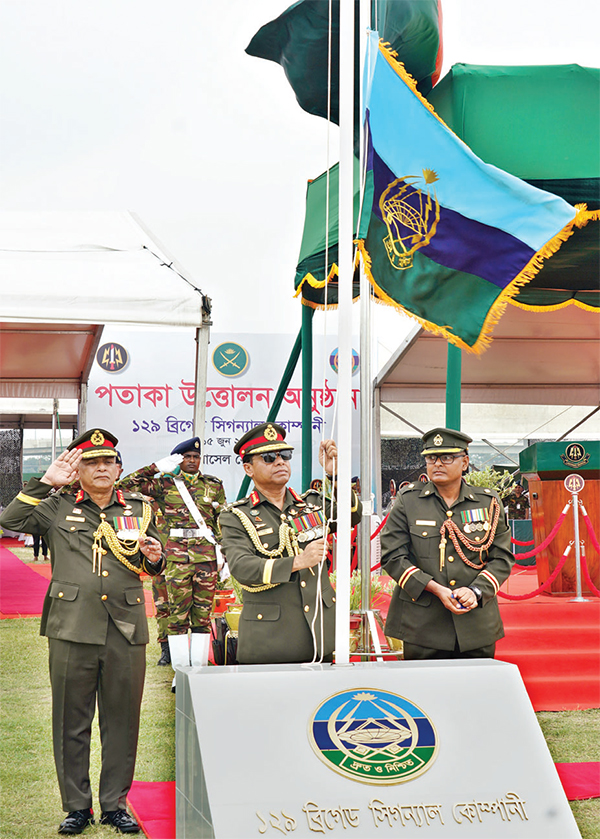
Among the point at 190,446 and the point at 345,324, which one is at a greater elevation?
the point at 345,324

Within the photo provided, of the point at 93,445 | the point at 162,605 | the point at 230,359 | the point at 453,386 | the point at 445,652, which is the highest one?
the point at 230,359

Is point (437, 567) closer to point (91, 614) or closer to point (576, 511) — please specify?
point (91, 614)

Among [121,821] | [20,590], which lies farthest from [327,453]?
[20,590]

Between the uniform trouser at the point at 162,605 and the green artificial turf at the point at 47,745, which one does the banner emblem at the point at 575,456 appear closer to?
the green artificial turf at the point at 47,745

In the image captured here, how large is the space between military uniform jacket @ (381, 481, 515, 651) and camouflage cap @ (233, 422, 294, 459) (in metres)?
0.80

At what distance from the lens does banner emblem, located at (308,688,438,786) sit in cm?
171

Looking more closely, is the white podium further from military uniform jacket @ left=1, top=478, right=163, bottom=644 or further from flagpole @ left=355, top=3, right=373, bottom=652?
flagpole @ left=355, top=3, right=373, bottom=652

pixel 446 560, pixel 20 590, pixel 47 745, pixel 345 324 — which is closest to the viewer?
pixel 345 324

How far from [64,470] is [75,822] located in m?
1.36

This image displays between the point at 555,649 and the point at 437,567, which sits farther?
the point at 555,649

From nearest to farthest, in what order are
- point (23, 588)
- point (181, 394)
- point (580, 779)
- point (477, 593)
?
point (477, 593), point (580, 779), point (23, 588), point (181, 394)

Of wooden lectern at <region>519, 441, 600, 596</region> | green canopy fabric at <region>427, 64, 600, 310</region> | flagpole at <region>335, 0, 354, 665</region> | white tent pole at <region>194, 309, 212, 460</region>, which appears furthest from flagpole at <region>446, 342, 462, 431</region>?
flagpole at <region>335, 0, 354, 665</region>

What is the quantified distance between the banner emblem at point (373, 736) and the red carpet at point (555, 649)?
365 centimetres

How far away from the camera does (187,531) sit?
19.5 feet
